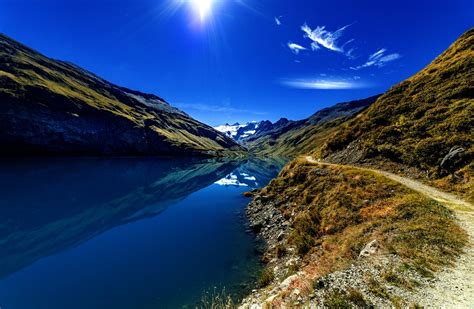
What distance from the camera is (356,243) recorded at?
17141 millimetres

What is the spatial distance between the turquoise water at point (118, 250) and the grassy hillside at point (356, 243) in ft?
16.4

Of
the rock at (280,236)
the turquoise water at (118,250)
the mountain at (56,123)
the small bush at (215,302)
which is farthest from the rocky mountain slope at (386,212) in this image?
the mountain at (56,123)

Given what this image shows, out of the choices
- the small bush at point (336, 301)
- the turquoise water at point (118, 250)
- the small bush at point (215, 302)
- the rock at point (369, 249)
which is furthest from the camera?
the turquoise water at point (118, 250)

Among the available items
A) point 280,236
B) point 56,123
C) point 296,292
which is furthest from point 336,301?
point 56,123

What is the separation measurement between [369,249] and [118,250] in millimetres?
25910

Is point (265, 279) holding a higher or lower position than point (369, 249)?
lower

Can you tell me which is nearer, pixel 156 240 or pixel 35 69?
pixel 156 240

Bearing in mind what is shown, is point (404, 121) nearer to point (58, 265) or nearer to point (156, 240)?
point (156, 240)

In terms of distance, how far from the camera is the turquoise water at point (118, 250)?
1828 cm

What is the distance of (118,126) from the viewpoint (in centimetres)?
15550

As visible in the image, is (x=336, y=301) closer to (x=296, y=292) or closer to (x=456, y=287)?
(x=296, y=292)

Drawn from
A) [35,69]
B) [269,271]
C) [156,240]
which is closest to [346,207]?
[269,271]

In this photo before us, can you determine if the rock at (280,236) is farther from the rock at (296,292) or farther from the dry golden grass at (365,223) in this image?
the rock at (296,292)

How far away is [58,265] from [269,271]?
21499mm
